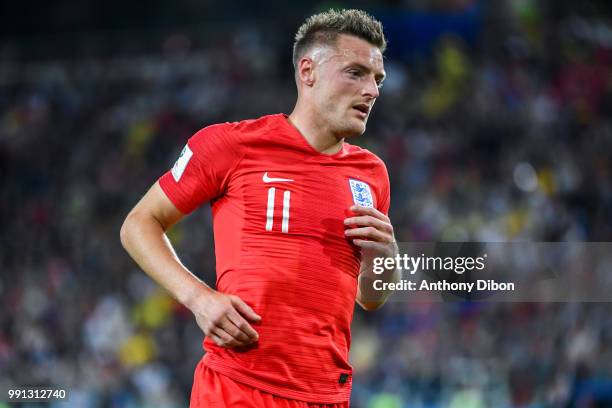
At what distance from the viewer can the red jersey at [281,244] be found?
3.35m

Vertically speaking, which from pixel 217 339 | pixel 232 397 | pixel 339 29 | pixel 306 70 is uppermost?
pixel 339 29

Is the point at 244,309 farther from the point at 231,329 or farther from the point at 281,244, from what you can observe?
the point at 281,244

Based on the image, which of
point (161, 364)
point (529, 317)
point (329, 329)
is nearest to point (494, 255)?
point (529, 317)

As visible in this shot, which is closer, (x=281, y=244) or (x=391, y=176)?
(x=281, y=244)

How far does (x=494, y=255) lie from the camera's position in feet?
27.6

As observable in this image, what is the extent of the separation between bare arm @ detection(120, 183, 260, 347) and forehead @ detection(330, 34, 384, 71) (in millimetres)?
883

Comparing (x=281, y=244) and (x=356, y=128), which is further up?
(x=356, y=128)

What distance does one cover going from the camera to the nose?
3613 mm

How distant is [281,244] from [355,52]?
0.83 meters

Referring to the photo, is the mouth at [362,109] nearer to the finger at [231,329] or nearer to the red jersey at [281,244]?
the red jersey at [281,244]

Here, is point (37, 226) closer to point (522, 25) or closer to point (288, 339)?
point (522, 25)

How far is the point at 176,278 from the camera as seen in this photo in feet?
11.0

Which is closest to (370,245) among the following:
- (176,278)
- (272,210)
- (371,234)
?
(371,234)

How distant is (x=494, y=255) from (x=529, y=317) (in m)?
0.86
